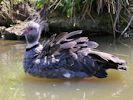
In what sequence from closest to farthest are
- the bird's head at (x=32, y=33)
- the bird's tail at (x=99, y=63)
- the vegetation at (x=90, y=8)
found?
1. the bird's tail at (x=99, y=63)
2. the bird's head at (x=32, y=33)
3. the vegetation at (x=90, y=8)

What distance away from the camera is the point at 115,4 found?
7914 mm

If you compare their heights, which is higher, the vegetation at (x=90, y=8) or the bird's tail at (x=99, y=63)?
the vegetation at (x=90, y=8)

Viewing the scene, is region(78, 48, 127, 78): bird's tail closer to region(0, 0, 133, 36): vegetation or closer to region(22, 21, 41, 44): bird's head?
region(22, 21, 41, 44): bird's head

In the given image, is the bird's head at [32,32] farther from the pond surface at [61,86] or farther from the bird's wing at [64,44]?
the pond surface at [61,86]

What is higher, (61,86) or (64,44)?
(64,44)

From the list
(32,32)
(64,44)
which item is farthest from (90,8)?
(64,44)

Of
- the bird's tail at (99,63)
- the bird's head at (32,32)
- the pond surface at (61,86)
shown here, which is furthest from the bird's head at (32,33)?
the bird's tail at (99,63)

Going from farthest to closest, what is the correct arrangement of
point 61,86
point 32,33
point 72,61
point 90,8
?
1. point 90,8
2. point 32,33
3. point 72,61
4. point 61,86

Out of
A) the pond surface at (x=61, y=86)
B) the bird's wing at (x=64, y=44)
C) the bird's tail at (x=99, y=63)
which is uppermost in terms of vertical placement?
the bird's wing at (x=64, y=44)

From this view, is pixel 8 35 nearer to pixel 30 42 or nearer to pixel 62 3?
pixel 62 3

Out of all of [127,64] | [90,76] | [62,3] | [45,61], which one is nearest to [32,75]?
[45,61]

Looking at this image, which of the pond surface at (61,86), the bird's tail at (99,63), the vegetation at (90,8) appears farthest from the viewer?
the vegetation at (90,8)

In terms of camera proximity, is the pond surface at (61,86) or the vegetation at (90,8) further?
the vegetation at (90,8)

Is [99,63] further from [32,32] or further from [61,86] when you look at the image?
[32,32]
